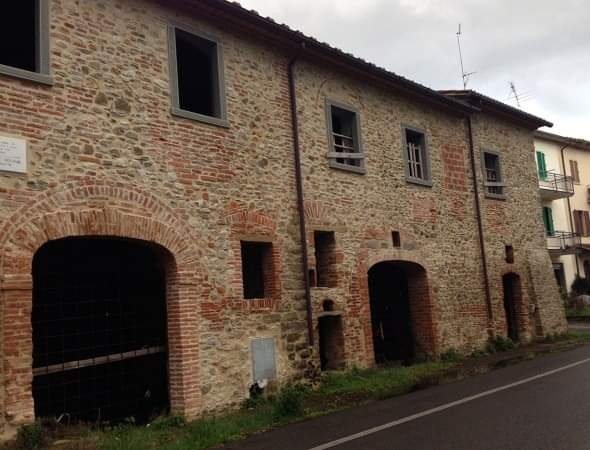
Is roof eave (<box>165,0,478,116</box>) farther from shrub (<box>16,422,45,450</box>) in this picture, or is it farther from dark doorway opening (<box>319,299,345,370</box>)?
shrub (<box>16,422,45,450</box>)

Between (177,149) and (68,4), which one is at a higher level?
(68,4)

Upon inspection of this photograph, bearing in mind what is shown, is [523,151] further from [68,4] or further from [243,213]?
[68,4]

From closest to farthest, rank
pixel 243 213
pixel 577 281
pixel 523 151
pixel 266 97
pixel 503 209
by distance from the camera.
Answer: pixel 243 213
pixel 266 97
pixel 503 209
pixel 523 151
pixel 577 281

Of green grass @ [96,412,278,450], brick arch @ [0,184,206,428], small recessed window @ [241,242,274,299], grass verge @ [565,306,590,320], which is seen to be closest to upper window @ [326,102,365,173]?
small recessed window @ [241,242,274,299]

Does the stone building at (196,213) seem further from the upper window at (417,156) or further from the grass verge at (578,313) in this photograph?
the grass verge at (578,313)

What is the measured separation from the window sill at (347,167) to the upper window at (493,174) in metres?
5.83

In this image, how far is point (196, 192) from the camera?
8.80 metres

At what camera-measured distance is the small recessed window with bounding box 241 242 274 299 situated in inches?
385

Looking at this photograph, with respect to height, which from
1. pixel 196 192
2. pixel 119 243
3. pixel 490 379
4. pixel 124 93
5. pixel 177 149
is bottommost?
pixel 490 379

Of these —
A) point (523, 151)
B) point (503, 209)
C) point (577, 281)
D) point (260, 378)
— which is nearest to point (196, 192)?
point (260, 378)

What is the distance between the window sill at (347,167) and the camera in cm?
1134

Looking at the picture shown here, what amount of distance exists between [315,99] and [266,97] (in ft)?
4.72

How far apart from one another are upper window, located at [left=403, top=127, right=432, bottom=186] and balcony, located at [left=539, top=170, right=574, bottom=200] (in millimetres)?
18167

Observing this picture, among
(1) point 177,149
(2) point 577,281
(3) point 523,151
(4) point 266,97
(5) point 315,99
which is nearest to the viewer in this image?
(1) point 177,149
